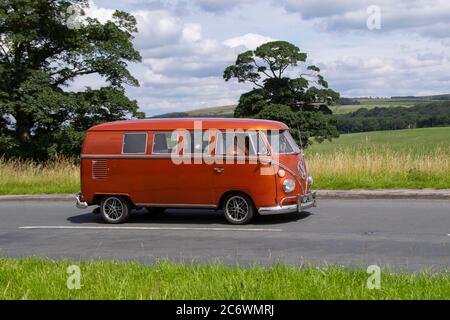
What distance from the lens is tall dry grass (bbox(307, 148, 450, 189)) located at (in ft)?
58.7

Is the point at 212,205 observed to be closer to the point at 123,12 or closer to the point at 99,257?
the point at 99,257

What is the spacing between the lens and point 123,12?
3662 centimetres

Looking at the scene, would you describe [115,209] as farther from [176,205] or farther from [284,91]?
[284,91]

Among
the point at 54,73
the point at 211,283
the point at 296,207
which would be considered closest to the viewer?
the point at 211,283

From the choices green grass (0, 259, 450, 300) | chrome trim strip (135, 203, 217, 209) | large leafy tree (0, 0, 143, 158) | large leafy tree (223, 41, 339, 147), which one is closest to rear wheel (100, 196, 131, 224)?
chrome trim strip (135, 203, 217, 209)

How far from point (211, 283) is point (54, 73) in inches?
1174

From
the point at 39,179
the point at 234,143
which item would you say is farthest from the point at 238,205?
the point at 39,179

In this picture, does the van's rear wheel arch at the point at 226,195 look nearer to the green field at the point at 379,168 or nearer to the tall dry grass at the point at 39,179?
the green field at the point at 379,168

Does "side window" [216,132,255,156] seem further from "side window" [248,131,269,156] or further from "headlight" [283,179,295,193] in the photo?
"headlight" [283,179,295,193]

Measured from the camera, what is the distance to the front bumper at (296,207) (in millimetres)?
12664

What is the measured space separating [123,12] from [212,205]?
85.0 feet

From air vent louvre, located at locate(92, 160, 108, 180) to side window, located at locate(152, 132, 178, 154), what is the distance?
4.08 ft

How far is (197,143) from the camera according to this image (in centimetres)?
1309
